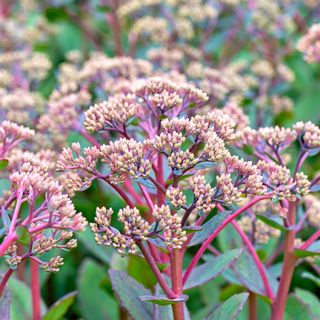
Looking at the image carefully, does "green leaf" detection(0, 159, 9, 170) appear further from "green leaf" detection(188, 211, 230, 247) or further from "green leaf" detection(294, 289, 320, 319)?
"green leaf" detection(294, 289, 320, 319)

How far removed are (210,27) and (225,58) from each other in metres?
0.16

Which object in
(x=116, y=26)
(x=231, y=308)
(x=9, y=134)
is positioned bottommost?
(x=231, y=308)

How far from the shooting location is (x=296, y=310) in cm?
130

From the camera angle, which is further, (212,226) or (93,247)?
(93,247)

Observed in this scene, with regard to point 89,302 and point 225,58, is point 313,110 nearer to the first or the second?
point 225,58

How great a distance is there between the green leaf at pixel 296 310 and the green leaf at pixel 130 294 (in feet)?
1.04

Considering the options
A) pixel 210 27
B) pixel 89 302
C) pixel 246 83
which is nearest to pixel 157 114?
pixel 89 302

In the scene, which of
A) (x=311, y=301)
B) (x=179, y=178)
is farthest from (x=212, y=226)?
(x=311, y=301)

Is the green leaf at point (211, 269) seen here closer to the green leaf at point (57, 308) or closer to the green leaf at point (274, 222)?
the green leaf at point (274, 222)

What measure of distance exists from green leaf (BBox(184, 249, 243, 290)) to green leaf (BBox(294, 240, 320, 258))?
0.10m

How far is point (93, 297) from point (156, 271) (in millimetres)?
680

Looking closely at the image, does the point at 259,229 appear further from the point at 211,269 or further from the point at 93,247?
the point at 93,247

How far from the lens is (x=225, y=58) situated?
7.64 feet

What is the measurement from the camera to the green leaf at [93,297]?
5.24 feet
